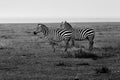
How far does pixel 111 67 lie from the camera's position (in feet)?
49.3

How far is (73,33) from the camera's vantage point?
24.1 m

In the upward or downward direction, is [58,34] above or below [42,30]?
below

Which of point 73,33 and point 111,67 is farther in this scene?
point 73,33

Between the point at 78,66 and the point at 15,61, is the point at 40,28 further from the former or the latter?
the point at 78,66

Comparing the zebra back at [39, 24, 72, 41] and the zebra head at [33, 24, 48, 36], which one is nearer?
the zebra back at [39, 24, 72, 41]

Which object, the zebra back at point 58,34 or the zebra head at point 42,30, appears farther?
the zebra head at point 42,30

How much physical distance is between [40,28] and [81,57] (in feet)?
18.4

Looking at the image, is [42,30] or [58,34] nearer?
[58,34]

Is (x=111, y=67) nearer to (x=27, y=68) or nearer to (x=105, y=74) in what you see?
(x=105, y=74)

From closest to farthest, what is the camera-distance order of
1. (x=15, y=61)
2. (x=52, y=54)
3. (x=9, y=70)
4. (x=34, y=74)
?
1. (x=34, y=74)
2. (x=9, y=70)
3. (x=15, y=61)
4. (x=52, y=54)

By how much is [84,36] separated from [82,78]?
37.9ft

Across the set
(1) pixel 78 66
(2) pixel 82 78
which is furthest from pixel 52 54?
(2) pixel 82 78

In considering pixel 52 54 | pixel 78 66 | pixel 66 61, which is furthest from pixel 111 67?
pixel 52 54

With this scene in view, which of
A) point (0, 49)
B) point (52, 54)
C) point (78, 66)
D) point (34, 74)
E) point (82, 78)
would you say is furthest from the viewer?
point (0, 49)
